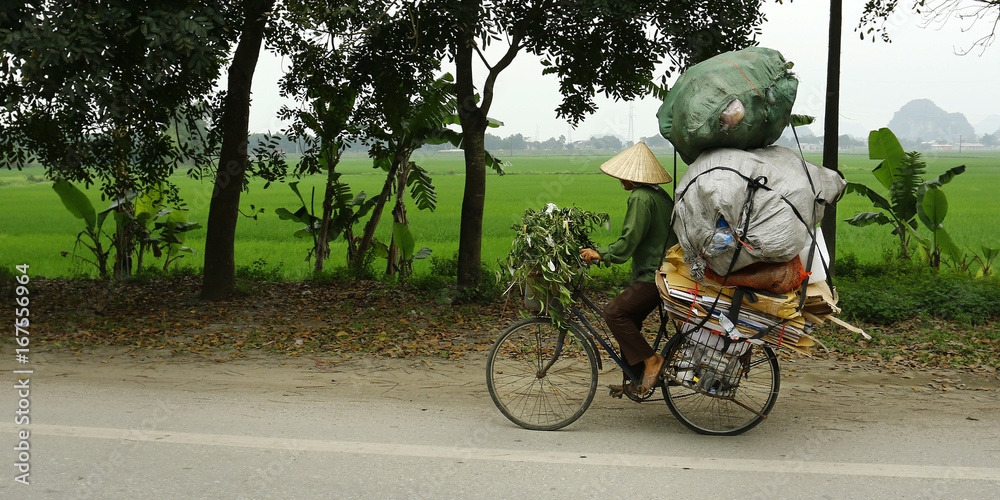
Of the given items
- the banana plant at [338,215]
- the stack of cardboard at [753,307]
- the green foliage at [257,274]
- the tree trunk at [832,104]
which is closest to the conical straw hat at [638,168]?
the stack of cardboard at [753,307]

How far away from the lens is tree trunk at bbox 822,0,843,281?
7652 mm

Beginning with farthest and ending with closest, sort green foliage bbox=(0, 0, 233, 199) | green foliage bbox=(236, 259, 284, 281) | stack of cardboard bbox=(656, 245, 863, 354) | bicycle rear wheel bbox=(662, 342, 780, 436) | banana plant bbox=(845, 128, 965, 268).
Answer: green foliage bbox=(236, 259, 284, 281)
banana plant bbox=(845, 128, 965, 268)
green foliage bbox=(0, 0, 233, 199)
bicycle rear wheel bbox=(662, 342, 780, 436)
stack of cardboard bbox=(656, 245, 863, 354)

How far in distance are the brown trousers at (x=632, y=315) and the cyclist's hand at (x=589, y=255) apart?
0.30 m

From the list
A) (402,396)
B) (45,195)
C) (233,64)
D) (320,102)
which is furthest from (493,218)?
(45,195)

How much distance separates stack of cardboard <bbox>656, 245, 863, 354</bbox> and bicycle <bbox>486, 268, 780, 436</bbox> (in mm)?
130

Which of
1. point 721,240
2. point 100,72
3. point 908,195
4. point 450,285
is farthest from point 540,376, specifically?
point 908,195

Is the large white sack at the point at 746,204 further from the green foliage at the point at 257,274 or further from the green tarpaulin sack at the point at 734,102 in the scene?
the green foliage at the point at 257,274

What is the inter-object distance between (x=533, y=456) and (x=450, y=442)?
50cm

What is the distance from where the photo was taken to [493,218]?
1917 cm

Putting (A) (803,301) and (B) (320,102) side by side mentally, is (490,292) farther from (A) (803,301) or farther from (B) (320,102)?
(A) (803,301)

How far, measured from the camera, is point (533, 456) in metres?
4.07

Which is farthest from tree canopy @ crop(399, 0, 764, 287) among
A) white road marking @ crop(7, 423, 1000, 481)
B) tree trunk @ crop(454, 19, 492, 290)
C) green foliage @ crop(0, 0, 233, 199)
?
white road marking @ crop(7, 423, 1000, 481)

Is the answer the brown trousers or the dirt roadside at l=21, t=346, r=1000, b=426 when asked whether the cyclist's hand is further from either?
the dirt roadside at l=21, t=346, r=1000, b=426

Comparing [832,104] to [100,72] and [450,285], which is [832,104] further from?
[100,72]
